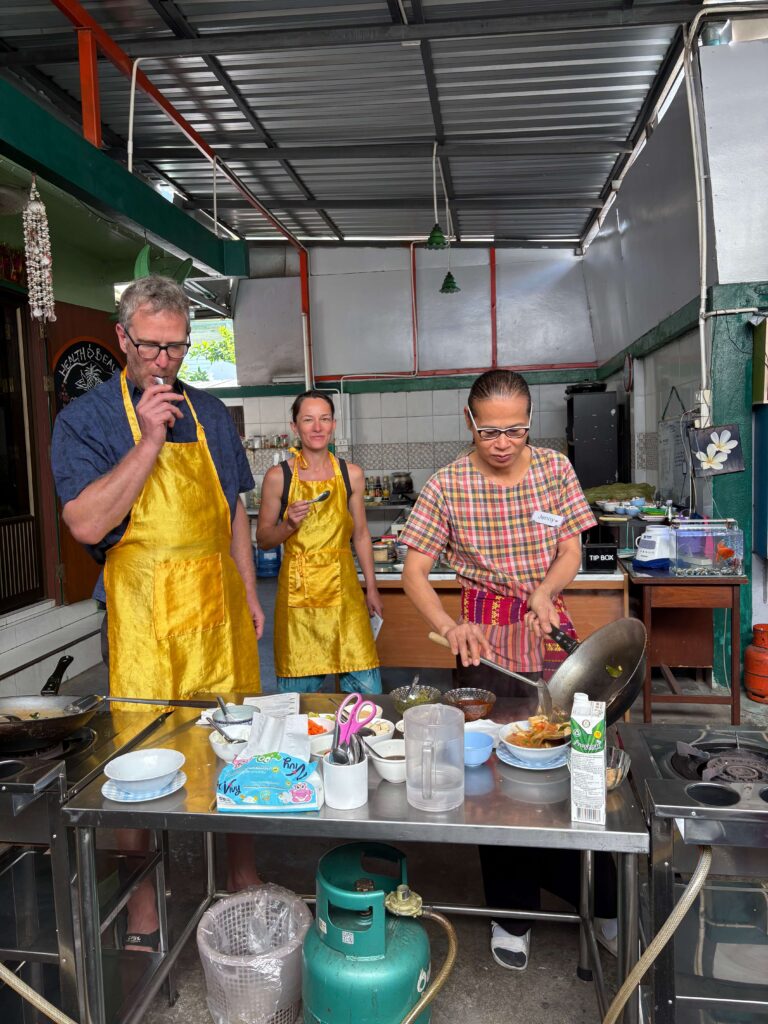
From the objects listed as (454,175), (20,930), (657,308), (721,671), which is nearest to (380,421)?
(454,175)

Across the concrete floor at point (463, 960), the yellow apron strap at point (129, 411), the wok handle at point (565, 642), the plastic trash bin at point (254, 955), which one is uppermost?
the yellow apron strap at point (129, 411)

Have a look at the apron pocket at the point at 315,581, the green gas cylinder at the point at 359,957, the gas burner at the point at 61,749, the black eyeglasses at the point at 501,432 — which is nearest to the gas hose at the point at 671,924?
the green gas cylinder at the point at 359,957

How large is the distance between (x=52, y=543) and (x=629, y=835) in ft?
17.5

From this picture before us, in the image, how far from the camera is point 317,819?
1.55 meters

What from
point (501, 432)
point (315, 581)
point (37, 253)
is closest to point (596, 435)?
point (315, 581)

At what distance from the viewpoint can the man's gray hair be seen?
7.06 feet

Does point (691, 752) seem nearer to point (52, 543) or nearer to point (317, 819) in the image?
Answer: point (317, 819)

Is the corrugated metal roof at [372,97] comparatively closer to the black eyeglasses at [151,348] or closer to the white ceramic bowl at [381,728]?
the black eyeglasses at [151,348]

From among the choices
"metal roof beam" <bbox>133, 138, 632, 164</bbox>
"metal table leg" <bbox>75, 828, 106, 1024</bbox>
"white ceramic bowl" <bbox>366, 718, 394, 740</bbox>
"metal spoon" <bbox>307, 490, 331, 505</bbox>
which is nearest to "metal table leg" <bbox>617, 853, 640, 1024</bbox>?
"white ceramic bowl" <bbox>366, 718, 394, 740</bbox>

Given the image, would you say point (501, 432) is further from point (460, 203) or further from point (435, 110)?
point (460, 203)

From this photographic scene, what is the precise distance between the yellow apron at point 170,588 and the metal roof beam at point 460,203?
6.67 metres

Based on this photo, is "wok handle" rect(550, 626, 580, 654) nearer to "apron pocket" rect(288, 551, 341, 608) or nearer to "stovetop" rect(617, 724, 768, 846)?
"stovetop" rect(617, 724, 768, 846)

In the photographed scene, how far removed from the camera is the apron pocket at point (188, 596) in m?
2.24

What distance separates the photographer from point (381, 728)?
195 centimetres
